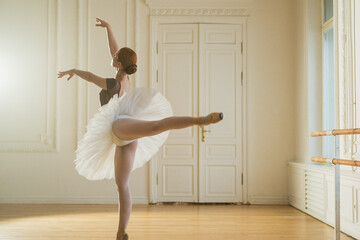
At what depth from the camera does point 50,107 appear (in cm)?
612

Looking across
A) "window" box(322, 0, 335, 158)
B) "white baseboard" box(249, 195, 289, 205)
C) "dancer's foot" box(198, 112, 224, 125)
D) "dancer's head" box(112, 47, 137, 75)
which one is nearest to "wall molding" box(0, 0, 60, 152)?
"white baseboard" box(249, 195, 289, 205)

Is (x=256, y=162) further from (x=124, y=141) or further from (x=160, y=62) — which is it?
(x=124, y=141)

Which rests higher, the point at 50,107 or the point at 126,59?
the point at 126,59

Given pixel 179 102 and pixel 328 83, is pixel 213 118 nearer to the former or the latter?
pixel 328 83

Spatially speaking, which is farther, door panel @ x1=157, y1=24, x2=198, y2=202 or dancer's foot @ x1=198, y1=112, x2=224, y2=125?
door panel @ x1=157, y1=24, x2=198, y2=202

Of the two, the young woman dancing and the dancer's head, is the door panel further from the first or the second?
the dancer's head

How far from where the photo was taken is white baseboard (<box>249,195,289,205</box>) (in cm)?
602

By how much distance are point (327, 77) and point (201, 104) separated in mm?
1815

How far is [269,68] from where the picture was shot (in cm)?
616

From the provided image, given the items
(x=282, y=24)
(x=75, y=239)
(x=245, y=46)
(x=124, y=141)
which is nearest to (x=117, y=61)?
(x=124, y=141)

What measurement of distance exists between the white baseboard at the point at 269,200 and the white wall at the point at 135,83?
15 mm

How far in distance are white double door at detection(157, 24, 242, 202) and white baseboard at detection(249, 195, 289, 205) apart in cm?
23

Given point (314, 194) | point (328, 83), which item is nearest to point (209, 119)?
point (314, 194)

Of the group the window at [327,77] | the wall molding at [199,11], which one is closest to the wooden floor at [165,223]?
the window at [327,77]
